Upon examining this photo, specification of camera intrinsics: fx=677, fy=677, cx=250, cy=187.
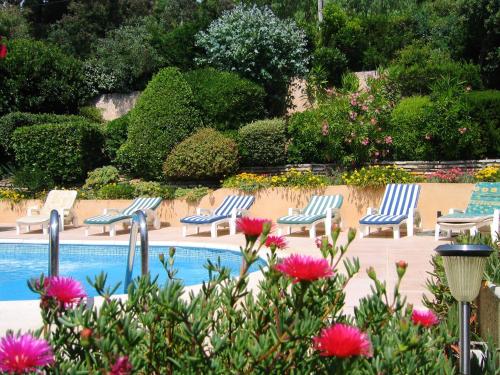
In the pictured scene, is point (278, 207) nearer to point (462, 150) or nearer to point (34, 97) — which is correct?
point (462, 150)

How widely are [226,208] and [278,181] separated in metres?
1.58

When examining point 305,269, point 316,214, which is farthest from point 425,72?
point 305,269

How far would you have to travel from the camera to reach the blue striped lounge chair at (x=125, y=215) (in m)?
13.6

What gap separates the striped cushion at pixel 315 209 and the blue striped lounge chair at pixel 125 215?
125 inches

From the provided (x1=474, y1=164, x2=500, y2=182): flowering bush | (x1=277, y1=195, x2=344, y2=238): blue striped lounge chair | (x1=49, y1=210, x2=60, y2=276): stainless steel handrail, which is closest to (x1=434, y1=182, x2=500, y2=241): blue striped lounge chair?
(x1=474, y1=164, x2=500, y2=182): flowering bush

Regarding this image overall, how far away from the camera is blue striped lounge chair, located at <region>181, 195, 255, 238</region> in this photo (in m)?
13.1

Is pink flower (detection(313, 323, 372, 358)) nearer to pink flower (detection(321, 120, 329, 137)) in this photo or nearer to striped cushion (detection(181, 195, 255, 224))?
striped cushion (detection(181, 195, 255, 224))

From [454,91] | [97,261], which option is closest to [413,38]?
[454,91]

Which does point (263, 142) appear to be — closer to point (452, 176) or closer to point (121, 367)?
point (452, 176)

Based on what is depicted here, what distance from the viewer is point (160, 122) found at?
17.0m

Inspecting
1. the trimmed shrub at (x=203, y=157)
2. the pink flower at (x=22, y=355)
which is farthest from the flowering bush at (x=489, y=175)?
the pink flower at (x=22, y=355)

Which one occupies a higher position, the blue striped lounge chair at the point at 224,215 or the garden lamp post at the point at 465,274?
the garden lamp post at the point at 465,274

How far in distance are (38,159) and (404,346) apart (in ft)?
56.2

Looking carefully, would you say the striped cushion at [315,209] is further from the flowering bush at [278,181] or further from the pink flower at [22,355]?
the pink flower at [22,355]
